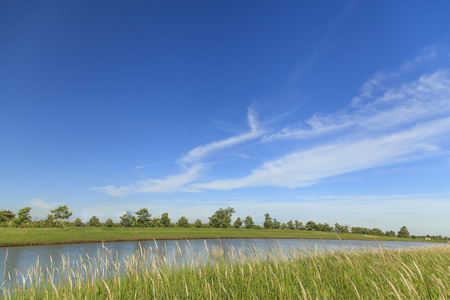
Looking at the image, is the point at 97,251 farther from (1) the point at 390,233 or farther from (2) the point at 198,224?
(1) the point at 390,233

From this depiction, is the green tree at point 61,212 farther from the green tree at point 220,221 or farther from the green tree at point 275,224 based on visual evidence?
the green tree at point 275,224

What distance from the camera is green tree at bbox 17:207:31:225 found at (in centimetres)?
4891

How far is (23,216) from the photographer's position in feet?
162

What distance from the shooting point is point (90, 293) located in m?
5.14

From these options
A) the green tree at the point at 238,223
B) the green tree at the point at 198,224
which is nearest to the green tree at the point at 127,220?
the green tree at the point at 198,224

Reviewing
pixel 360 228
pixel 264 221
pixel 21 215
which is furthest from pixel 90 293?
pixel 360 228

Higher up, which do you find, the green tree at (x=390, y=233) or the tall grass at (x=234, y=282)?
the tall grass at (x=234, y=282)

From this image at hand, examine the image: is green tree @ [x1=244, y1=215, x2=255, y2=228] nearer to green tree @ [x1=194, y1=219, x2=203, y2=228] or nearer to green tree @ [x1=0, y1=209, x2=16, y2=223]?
green tree @ [x1=194, y1=219, x2=203, y2=228]

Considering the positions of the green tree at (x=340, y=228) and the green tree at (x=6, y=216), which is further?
the green tree at (x=340, y=228)

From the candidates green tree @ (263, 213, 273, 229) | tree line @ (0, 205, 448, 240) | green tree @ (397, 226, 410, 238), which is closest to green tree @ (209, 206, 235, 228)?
tree line @ (0, 205, 448, 240)

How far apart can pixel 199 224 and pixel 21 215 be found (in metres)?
44.7

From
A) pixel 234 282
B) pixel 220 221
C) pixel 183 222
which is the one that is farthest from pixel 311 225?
pixel 234 282

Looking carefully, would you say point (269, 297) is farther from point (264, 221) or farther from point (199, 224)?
point (264, 221)

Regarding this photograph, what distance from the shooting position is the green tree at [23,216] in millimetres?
48906
